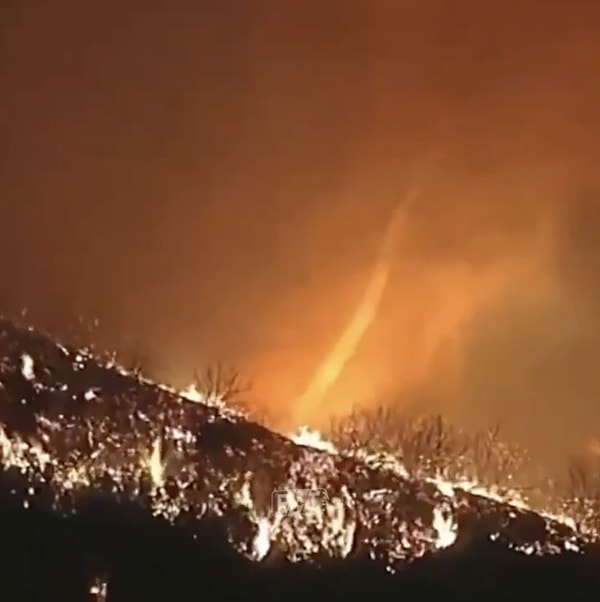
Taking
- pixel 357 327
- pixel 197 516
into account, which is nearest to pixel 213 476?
pixel 197 516

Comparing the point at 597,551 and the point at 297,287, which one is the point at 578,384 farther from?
the point at 297,287

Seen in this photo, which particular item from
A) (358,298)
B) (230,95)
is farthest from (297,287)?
(230,95)

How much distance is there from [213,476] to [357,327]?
32cm

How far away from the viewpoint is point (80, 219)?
2.11 metres

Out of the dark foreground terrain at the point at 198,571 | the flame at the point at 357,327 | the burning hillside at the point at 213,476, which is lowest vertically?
the dark foreground terrain at the point at 198,571

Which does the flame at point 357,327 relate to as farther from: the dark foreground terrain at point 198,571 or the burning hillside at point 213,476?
the dark foreground terrain at point 198,571

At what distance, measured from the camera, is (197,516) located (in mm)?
1941

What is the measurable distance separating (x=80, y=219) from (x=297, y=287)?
322 mm

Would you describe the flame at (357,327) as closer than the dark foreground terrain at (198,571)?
No

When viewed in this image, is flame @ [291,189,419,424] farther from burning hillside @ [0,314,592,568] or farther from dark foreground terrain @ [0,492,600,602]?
dark foreground terrain @ [0,492,600,602]

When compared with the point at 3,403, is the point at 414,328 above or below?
above

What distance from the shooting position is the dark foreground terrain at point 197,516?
1.87m

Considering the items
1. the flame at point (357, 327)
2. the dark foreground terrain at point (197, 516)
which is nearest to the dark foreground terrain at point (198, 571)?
the dark foreground terrain at point (197, 516)

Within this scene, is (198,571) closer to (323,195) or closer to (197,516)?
(197,516)
